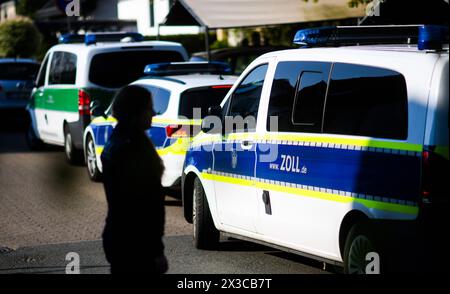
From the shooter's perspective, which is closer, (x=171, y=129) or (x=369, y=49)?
(x=369, y=49)

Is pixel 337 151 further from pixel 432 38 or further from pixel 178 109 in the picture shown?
pixel 178 109

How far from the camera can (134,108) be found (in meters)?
5.41

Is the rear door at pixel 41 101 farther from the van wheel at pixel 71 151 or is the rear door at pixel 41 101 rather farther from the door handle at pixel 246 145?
the door handle at pixel 246 145

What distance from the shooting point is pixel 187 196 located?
377 inches

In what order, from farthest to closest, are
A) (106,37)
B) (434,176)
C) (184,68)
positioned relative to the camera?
1. (106,37)
2. (184,68)
3. (434,176)

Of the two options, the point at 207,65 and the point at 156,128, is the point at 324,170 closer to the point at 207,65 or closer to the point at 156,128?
the point at 156,128

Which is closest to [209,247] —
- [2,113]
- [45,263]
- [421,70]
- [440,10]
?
[45,263]

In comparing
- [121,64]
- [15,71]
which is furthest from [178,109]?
[15,71]

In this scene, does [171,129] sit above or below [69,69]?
above

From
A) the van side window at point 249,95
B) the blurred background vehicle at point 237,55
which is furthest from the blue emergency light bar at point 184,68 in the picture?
the blurred background vehicle at point 237,55

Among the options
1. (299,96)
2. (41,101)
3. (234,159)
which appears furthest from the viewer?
(41,101)

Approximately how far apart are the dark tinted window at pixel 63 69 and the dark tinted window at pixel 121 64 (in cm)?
55

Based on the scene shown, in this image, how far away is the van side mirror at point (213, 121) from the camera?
8.73 meters

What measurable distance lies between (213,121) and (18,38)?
3510 centimetres
